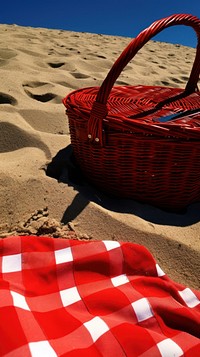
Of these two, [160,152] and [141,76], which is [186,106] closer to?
[160,152]

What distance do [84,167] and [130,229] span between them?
0.32 m

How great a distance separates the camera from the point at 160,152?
41.2 inches

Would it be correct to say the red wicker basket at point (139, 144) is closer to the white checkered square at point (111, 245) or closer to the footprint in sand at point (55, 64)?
the white checkered square at point (111, 245)

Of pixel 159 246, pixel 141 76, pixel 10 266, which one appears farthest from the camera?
pixel 141 76

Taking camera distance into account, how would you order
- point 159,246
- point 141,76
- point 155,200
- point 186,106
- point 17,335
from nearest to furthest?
point 17,335 < point 159,246 < point 155,200 < point 186,106 < point 141,76

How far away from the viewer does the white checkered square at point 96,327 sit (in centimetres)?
66

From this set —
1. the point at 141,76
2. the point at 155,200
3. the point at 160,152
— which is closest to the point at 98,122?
the point at 160,152

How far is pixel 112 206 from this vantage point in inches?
45.1

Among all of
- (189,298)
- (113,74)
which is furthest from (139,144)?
(189,298)

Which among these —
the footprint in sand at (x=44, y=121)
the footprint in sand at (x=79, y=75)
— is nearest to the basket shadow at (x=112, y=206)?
the footprint in sand at (x=44, y=121)

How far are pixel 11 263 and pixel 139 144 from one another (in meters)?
0.49

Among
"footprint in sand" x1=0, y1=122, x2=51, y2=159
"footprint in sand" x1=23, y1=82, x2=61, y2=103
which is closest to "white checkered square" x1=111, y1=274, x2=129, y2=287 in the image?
"footprint in sand" x1=0, y1=122, x2=51, y2=159

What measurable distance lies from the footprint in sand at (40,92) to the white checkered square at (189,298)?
1391mm

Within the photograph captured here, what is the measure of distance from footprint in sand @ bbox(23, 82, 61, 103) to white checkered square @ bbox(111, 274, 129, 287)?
4.36 ft
